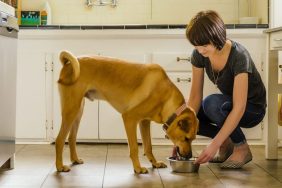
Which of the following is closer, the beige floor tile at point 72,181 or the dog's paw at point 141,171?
the beige floor tile at point 72,181

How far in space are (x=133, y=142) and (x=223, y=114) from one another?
0.54 metres

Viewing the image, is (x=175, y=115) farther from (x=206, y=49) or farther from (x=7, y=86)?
(x=7, y=86)

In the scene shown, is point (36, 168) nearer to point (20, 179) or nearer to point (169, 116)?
point (20, 179)

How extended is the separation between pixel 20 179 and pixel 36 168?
0.32 meters

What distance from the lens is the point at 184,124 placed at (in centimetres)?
269

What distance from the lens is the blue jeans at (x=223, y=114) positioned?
2.90 meters

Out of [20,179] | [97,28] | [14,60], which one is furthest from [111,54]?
[20,179]

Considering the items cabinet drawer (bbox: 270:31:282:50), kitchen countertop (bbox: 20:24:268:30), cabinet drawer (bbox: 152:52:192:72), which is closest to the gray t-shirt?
cabinet drawer (bbox: 270:31:282:50)

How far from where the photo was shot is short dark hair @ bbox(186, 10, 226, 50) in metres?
2.55

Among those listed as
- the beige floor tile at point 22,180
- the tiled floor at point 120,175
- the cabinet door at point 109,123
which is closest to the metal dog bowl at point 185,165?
the tiled floor at point 120,175

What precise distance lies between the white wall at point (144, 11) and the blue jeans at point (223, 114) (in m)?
1.72

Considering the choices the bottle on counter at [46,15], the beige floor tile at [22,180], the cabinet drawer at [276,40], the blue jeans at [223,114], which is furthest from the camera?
the bottle on counter at [46,15]

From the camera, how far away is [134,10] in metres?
4.58

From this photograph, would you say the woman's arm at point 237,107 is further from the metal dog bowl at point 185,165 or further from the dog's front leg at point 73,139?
the dog's front leg at point 73,139
